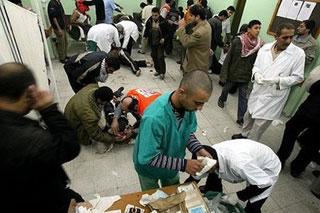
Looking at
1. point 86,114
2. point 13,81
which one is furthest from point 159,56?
point 13,81

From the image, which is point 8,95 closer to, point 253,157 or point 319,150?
point 253,157

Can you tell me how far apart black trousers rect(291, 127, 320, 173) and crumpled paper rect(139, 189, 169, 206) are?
7.10 feet

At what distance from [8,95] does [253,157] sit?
1.69 m

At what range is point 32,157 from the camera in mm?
918

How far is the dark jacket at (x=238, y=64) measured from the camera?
11.6 feet

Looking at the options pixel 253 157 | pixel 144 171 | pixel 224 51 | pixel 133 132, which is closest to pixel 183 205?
pixel 144 171

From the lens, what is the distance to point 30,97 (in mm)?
1041

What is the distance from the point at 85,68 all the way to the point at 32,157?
2.19 metres

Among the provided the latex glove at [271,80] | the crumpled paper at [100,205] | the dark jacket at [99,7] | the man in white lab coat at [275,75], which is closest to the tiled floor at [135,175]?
the man in white lab coat at [275,75]

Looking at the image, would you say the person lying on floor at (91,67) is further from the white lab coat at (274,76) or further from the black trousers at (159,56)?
the black trousers at (159,56)

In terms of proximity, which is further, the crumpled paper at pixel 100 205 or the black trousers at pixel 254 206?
the black trousers at pixel 254 206

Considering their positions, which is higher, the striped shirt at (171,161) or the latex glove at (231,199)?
the striped shirt at (171,161)

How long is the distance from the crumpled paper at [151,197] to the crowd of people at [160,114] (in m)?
0.17

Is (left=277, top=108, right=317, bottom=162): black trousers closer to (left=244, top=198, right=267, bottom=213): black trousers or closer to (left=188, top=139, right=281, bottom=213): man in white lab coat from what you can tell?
(left=188, top=139, right=281, bottom=213): man in white lab coat
